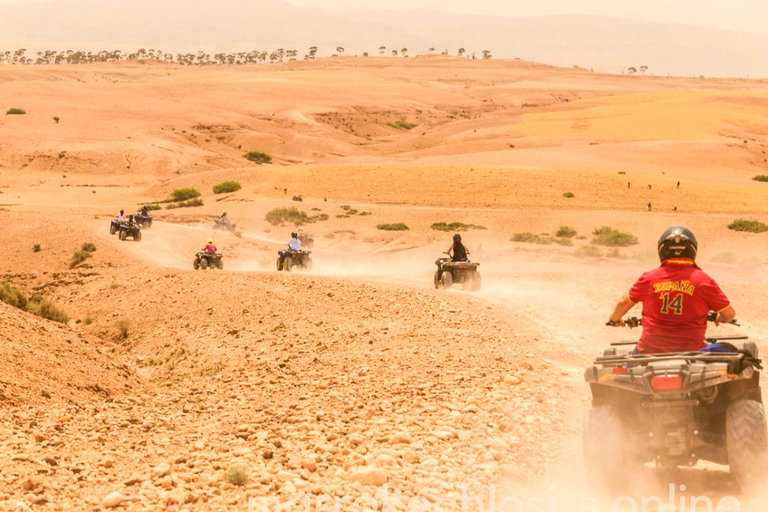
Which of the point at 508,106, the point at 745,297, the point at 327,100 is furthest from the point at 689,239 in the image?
the point at 508,106

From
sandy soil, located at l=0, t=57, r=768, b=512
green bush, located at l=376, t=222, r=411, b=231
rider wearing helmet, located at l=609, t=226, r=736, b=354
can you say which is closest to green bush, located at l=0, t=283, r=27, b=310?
sandy soil, located at l=0, t=57, r=768, b=512

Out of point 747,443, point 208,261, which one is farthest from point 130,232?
point 747,443

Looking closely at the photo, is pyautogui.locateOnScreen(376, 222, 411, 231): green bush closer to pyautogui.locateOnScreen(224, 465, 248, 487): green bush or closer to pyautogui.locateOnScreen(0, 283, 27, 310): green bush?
pyautogui.locateOnScreen(0, 283, 27, 310): green bush

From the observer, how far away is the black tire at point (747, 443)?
654cm

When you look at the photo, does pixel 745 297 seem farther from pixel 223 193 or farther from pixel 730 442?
pixel 223 193

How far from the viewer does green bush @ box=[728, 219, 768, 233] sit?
3881cm

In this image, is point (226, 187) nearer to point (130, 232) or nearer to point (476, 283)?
point (130, 232)

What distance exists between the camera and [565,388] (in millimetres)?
10656

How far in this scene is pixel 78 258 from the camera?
3288 cm

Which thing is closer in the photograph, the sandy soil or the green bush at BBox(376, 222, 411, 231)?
the sandy soil

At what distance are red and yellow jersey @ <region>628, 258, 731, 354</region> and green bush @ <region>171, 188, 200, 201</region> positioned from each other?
5064cm

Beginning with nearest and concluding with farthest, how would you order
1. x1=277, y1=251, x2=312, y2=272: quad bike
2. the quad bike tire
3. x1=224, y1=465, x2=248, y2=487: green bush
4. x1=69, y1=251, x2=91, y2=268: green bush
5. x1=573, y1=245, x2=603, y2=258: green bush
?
x1=224, y1=465, x2=248, y2=487: green bush < the quad bike tire < x1=277, y1=251, x2=312, y2=272: quad bike < x1=69, y1=251, x2=91, y2=268: green bush < x1=573, y1=245, x2=603, y2=258: green bush

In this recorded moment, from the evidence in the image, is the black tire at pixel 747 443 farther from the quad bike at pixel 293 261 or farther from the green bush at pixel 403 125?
the green bush at pixel 403 125

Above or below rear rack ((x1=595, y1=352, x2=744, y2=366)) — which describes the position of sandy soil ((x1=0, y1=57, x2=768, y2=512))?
below
